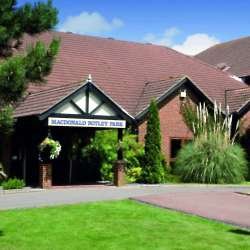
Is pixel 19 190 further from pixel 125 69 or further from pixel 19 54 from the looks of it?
pixel 125 69

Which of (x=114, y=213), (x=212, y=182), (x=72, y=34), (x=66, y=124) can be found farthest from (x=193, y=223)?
(x=72, y=34)

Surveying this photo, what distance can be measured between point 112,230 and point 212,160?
12.6m

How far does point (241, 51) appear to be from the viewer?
4641 cm

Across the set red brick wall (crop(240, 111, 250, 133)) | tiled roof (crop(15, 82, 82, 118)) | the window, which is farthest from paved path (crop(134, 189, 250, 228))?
red brick wall (crop(240, 111, 250, 133))

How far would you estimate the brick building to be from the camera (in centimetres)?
2164

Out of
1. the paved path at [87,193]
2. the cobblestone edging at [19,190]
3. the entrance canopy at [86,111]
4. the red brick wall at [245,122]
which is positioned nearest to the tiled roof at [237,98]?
the red brick wall at [245,122]

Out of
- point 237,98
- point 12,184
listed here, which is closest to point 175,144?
point 237,98

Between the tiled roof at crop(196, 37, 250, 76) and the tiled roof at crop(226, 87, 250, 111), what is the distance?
11.1 m

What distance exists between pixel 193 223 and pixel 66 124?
30.2 ft

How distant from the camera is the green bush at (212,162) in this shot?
2364 centimetres

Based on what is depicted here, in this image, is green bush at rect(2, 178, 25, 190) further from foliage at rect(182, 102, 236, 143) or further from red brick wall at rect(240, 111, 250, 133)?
red brick wall at rect(240, 111, 250, 133)

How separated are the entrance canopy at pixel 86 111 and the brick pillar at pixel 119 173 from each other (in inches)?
57.2

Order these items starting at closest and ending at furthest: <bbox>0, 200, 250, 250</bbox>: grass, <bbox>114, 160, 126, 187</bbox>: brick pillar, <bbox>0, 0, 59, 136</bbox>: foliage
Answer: <bbox>0, 0, 59, 136</bbox>: foliage
<bbox>0, 200, 250, 250</bbox>: grass
<bbox>114, 160, 126, 187</bbox>: brick pillar

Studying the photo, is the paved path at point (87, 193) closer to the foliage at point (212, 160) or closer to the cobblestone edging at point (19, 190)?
the cobblestone edging at point (19, 190)
